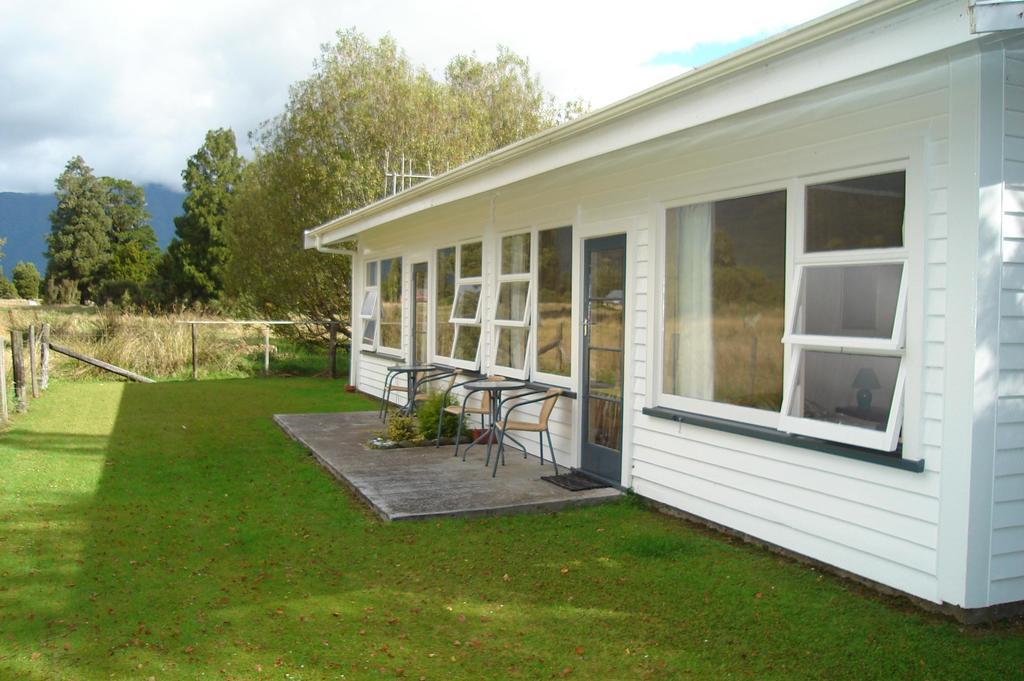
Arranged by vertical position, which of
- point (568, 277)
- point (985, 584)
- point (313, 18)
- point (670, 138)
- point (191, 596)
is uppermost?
point (313, 18)

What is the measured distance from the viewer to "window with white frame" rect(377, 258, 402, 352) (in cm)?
1130

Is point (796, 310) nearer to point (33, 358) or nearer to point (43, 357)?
point (33, 358)

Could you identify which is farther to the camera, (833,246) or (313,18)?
(313,18)

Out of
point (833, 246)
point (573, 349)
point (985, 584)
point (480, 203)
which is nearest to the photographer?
point (985, 584)

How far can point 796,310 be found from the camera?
4301 millimetres

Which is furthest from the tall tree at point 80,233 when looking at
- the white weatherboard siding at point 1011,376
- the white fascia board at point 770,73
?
the white weatherboard siding at point 1011,376

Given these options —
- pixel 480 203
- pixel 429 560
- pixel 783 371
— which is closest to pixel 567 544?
pixel 429 560

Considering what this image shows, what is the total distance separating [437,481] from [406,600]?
2303 millimetres

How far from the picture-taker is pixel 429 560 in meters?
4.51

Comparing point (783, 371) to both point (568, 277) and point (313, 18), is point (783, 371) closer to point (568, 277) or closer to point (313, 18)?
point (568, 277)

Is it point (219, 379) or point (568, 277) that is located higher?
point (568, 277)

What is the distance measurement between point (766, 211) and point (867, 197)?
755 mm

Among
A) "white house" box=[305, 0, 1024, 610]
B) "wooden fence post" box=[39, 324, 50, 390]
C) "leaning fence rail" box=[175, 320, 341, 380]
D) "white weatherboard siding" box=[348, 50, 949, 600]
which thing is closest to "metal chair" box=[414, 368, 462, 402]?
"white weatherboard siding" box=[348, 50, 949, 600]

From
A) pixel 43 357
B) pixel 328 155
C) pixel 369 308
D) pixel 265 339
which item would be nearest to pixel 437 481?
pixel 369 308
